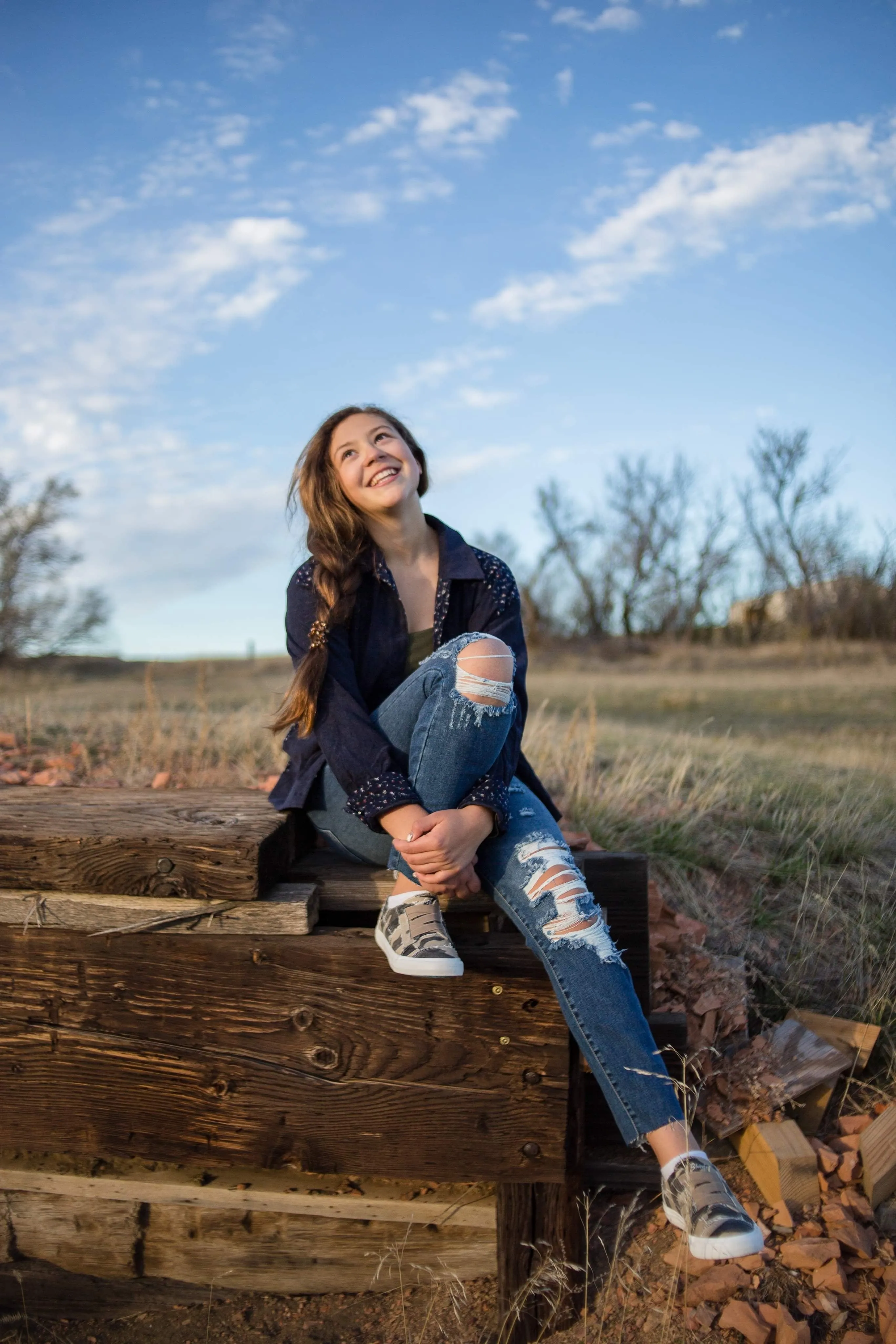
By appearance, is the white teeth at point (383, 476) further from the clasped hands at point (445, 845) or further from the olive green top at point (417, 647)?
the clasped hands at point (445, 845)

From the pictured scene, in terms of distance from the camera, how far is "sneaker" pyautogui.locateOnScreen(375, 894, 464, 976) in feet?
6.61

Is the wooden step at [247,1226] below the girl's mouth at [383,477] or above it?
below

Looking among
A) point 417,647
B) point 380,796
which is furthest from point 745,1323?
point 417,647

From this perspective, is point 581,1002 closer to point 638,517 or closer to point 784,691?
point 784,691

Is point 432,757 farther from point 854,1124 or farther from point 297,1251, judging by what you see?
point 854,1124

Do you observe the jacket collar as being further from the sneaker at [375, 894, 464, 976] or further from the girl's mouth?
the sneaker at [375, 894, 464, 976]

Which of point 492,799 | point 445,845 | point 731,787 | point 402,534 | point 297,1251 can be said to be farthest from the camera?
point 731,787

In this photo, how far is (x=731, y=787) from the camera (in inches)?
189

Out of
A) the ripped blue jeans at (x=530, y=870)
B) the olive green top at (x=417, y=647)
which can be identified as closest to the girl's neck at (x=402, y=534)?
the olive green top at (x=417, y=647)

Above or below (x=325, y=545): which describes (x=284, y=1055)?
below

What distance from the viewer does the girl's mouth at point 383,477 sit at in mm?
2777

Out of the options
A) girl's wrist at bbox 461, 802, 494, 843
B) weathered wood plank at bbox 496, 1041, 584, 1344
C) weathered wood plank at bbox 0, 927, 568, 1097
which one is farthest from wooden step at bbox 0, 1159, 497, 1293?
girl's wrist at bbox 461, 802, 494, 843

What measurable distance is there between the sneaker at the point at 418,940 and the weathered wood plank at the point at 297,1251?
2.60ft

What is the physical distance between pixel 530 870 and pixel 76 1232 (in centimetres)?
162
